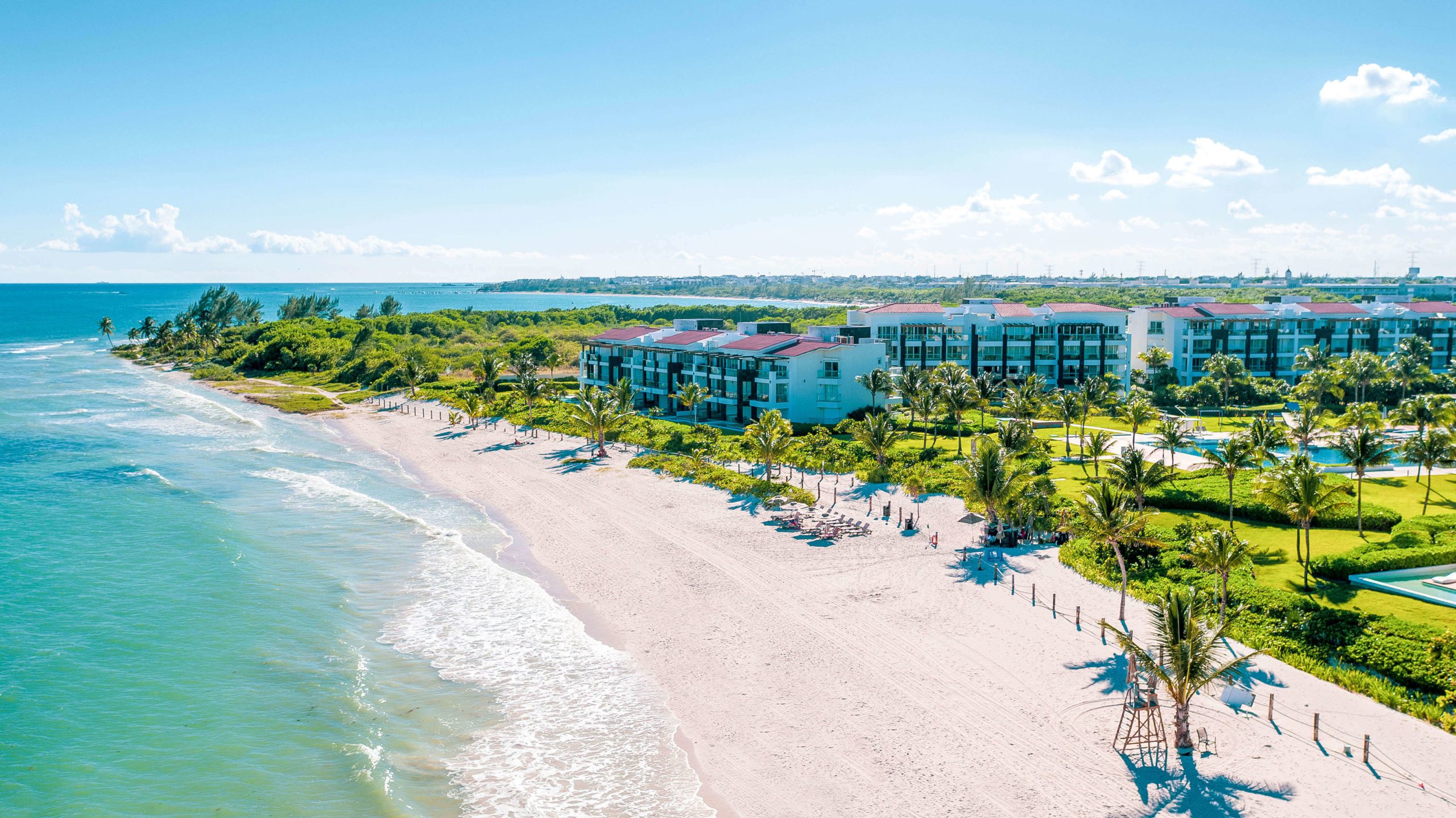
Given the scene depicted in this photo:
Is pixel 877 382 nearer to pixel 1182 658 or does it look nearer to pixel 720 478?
pixel 720 478

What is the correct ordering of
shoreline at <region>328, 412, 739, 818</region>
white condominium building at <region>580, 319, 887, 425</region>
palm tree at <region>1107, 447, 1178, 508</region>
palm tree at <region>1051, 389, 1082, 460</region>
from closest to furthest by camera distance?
shoreline at <region>328, 412, 739, 818</region>, palm tree at <region>1107, 447, 1178, 508</region>, palm tree at <region>1051, 389, 1082, 460</region>, white condominium building at <region>580, 319, 887, 425</region>

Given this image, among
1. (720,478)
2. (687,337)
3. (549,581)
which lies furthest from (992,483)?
(687,337)

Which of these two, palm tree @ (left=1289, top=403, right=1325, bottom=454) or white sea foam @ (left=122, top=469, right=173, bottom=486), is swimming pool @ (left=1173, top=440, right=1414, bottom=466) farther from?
white sea foam @ (left=122, top=469, right=173, bottom=486)

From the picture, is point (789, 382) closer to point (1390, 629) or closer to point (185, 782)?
point (1390, 629)

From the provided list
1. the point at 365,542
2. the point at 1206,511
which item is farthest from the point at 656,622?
the point at 1206,511

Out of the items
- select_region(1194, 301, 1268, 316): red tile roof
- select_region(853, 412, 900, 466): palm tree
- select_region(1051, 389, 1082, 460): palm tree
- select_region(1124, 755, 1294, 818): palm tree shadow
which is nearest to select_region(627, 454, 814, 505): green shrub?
select_region(853, 412, 900, 466): palm tree

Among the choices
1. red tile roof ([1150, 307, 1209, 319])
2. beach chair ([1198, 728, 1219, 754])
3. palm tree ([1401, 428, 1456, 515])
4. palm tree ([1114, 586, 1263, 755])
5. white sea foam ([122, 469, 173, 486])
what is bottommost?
beach chair ([1198, 728, 1219, 754])

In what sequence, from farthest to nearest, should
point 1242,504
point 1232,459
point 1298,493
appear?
point 1242,504, point 1232,459, point 1298,493
